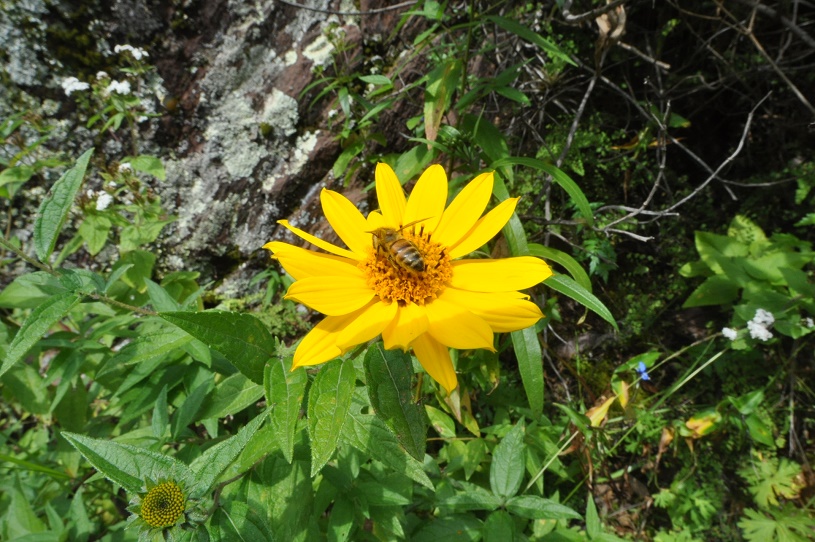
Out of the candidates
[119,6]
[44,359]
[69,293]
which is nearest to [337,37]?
[119,6]

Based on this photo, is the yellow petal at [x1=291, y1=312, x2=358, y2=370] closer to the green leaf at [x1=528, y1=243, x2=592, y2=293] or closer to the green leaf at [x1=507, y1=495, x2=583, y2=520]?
the green leaf at [x1=528, y1=243, x2=592, y2=293]

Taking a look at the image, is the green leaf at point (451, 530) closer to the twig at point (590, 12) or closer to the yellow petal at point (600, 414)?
the yellow petal at point (600, 414)

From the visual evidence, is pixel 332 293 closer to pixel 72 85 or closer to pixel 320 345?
pixel 320 345

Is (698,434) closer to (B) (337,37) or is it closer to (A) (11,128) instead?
(B) (337,37)

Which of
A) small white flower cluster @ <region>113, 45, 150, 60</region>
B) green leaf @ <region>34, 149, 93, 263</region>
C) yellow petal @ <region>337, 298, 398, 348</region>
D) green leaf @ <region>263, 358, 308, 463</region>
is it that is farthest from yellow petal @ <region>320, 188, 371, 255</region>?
small white flower cluster @ <region>113, 45, 150, 60</region>

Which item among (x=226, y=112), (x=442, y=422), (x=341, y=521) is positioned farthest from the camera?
(x=226, y=112)

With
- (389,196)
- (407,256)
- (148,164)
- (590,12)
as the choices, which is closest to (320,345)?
(407,256)
